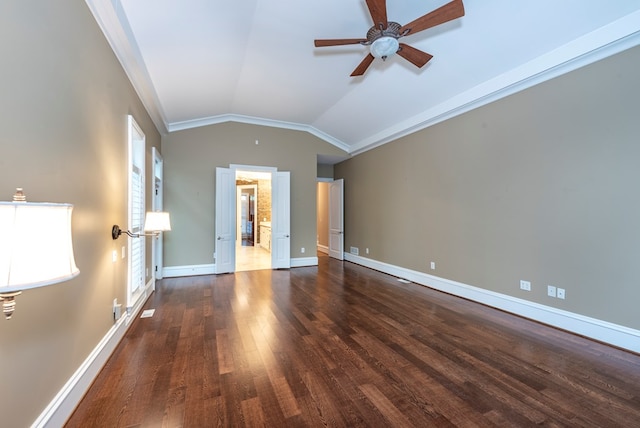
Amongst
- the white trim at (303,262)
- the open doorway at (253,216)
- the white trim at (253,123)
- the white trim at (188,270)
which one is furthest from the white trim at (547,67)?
the open doorway at (253,216)

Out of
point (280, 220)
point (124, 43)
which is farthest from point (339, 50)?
point (280, 220)

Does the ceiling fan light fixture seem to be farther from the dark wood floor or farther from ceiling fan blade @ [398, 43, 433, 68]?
the dark wood floor

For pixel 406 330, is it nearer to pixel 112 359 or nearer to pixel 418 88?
pixel 112 359

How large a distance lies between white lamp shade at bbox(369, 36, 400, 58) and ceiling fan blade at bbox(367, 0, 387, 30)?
0.49 ft

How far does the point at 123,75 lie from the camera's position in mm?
3049

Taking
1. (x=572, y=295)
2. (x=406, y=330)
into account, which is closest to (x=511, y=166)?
(x=572, y=295)

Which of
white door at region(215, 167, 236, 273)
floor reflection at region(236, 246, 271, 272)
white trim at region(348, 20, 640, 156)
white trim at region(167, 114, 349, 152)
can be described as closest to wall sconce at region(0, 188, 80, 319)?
white trim at region(348, 20, 640, 156)

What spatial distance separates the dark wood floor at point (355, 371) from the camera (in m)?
1.89

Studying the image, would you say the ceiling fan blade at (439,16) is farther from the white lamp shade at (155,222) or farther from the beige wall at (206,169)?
the beige wall at (206,169)

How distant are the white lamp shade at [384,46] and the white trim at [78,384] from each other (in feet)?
12.2

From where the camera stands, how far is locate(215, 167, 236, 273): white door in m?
6.07

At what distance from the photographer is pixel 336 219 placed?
27.2 feet

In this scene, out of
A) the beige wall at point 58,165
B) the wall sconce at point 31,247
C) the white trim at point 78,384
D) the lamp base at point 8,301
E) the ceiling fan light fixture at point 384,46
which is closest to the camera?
the wall sconce at point 31,247

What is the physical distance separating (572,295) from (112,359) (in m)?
4.89
